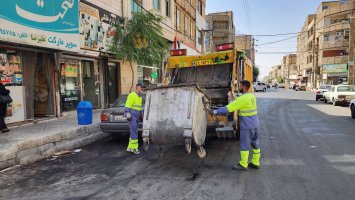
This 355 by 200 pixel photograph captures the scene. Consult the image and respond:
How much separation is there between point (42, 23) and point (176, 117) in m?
6.57

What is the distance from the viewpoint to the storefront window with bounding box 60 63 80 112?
39.8 feet

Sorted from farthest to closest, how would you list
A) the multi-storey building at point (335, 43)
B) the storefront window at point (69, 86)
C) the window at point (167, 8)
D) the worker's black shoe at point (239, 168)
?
the multi-storey building at point (335, 43) → the window at point (167, 8) → the storefront window at point (69, 86) → the worker's black shoe at point (239, 168)

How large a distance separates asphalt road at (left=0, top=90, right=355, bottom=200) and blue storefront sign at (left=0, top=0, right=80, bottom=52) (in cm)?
408

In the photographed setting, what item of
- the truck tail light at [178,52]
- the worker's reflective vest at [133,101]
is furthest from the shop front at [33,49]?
the truck tail light at [178,52]

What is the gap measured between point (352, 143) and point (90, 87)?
1116cm

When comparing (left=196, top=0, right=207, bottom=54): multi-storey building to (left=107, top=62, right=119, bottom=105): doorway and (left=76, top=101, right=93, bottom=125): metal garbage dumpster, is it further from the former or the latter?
(left=76, top=101, right=93, bottom=125): metal garbage dumpster

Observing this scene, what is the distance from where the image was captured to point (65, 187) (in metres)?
4.81

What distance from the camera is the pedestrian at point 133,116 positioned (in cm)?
709

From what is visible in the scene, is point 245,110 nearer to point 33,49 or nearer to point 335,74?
Result: point 33,49

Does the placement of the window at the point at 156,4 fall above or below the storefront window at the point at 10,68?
above

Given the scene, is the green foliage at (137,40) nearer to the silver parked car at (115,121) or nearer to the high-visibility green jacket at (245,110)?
the silver parked car at (115,121)

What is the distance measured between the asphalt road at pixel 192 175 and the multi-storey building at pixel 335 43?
169ft

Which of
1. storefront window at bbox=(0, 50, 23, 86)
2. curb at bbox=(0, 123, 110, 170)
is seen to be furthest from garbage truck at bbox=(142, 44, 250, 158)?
storefront window at bbox=(0, 50, 23, 86)

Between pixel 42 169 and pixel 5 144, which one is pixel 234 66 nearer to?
pixel 42 169
